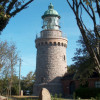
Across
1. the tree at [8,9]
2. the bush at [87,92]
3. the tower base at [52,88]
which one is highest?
the tree at [8,9]

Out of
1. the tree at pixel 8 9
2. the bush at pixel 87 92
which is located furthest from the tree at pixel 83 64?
the tree at pixel 8 9

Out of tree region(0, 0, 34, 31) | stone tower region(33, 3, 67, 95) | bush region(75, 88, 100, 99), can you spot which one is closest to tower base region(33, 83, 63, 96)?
stone tower region(33, 3, 67, 95)

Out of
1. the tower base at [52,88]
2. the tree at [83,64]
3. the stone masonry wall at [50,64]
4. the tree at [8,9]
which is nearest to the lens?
the tree at [8,9]

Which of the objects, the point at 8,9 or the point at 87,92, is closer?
the point at 8,9

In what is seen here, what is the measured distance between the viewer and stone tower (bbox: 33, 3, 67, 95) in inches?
1303

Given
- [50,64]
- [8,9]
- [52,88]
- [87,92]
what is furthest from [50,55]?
[8,9]

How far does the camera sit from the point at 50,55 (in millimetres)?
33281

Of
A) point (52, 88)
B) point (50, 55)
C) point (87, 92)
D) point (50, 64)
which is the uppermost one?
point (50, 55)

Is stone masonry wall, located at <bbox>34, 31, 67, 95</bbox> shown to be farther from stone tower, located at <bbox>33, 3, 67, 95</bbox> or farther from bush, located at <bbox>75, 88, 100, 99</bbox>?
bush, located at <bbox>75, 88, 100, 99</bbox>

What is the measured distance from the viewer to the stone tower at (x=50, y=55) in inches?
1303

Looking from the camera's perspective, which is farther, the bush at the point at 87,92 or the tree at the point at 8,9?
the bush at the point at 87,92

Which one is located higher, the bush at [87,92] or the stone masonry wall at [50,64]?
the stone masonry wall at [50,64]

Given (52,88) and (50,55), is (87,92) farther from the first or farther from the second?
(50,55)

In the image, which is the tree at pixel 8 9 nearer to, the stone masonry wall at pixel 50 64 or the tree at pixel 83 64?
the tree at pixel 83 64
